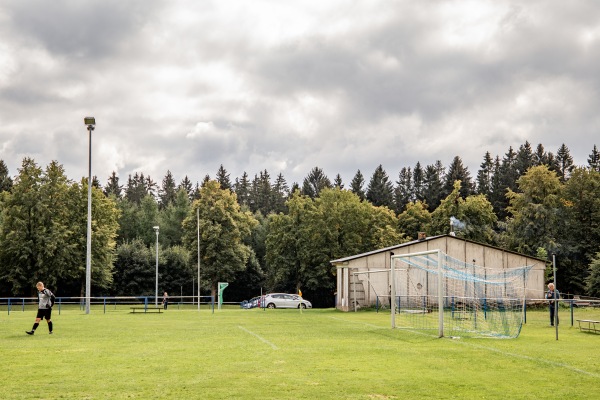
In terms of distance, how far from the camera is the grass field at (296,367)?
1012 cm

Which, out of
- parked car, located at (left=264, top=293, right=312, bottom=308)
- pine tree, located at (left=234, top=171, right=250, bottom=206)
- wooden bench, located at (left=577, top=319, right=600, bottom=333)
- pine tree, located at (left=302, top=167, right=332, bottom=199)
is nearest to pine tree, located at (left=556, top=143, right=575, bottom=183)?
pine tree, located at (left=302, top=167, right=332, bottom=199)

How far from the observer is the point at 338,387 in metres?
10.5

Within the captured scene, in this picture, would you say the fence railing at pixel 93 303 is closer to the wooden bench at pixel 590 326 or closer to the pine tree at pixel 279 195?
the wooden bench at pixel 590 326

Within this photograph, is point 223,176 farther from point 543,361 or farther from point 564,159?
point 543,361

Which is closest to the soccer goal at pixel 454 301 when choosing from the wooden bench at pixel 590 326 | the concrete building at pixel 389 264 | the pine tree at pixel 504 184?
the concrete building at pixel 389 264

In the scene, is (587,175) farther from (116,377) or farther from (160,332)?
(116,377)

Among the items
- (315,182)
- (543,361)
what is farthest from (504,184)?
(543,361)

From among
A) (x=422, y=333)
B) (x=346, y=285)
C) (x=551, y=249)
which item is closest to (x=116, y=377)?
(x=422, y=333)

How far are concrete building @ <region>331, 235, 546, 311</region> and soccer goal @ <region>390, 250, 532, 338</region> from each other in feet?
3.94

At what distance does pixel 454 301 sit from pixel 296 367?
21.4 meters

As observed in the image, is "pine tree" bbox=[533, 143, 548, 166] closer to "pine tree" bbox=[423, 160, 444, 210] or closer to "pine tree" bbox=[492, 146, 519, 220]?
"pine tree" bbox=[492, 146, 519, 220]

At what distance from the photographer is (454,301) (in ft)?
107

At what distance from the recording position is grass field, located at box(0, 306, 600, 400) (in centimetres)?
1012

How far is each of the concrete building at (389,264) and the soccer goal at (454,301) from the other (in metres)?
1.20
